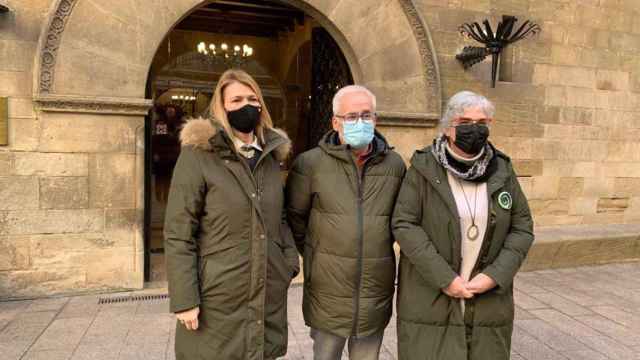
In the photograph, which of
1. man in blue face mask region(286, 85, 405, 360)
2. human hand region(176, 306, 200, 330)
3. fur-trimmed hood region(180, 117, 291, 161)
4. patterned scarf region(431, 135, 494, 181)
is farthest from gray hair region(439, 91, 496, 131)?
human hand region(176, 306, 200, 330)

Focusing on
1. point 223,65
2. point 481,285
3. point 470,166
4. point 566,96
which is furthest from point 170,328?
point 223,65

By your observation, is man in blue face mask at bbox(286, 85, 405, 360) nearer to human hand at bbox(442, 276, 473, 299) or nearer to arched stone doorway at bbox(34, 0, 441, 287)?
human hand at bbox(442, 276, 473, 299)

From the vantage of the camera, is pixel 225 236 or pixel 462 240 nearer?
pixel 225 236

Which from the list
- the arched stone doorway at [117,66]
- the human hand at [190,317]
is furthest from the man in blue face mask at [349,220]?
the arched stone doorway at [117,66]

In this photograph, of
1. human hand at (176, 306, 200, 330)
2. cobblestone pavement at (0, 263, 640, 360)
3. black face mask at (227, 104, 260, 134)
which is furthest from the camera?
cobblestone pavement at (0, 263, 640, 360)

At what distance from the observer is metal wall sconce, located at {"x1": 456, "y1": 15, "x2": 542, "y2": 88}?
546 centimetres

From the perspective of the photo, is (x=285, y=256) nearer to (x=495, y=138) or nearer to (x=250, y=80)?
(x=250, y=80)

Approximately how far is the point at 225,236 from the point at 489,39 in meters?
4.50

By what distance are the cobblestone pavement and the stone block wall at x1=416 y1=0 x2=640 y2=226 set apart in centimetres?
176

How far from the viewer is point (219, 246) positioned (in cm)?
216

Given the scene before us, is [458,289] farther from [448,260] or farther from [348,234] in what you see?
[348,234]

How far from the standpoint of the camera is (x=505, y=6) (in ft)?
19.6

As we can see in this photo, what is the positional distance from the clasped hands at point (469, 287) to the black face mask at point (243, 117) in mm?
1211

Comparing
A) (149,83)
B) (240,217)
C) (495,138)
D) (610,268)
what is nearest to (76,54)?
(149,83)
